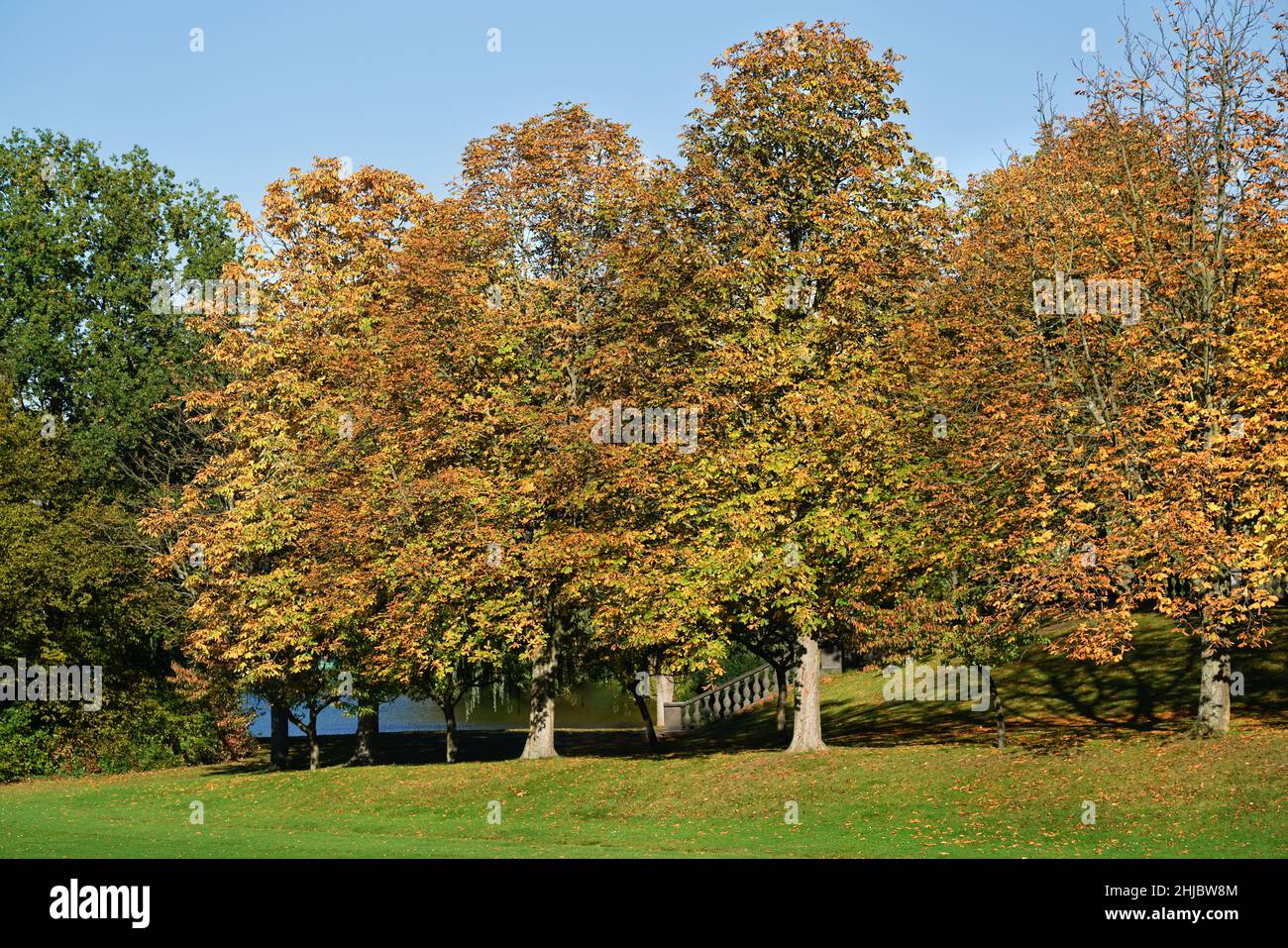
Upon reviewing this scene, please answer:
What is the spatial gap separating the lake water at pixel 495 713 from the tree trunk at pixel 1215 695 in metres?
37.0

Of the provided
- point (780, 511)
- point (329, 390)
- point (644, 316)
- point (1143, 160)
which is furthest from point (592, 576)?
point (1143, 160)

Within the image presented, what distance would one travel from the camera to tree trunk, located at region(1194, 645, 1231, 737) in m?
29.2

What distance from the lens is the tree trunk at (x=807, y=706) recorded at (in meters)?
34.1

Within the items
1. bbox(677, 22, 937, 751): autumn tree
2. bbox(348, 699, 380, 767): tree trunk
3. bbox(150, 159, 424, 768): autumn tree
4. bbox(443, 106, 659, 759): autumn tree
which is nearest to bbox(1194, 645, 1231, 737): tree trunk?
bbox(677, 22, 937, 751): autumn tree

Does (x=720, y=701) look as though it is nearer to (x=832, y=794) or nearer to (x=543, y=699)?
(x=543, y=699)

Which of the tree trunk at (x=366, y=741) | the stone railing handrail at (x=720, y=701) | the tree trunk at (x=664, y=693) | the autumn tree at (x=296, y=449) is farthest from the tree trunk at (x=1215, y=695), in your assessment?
the tree trunk at (x=366, y=741)

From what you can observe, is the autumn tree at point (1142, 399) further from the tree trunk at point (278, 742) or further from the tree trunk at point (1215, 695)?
the tree trunk at point (278, 742)

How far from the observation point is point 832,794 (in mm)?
29219

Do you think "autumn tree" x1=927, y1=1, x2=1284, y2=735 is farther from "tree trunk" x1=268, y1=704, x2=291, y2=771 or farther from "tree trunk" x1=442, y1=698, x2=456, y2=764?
"tree trunk" x1=268, y1=704, x2=291, y2=771

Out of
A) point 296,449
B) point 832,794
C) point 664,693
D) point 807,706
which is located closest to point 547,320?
point 296,449

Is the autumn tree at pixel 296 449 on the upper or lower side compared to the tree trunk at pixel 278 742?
upper

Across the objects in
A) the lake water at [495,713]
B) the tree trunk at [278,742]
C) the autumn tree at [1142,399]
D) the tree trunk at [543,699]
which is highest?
the autumn tree at [1142,399]

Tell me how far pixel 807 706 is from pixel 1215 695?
1017 centimetres
